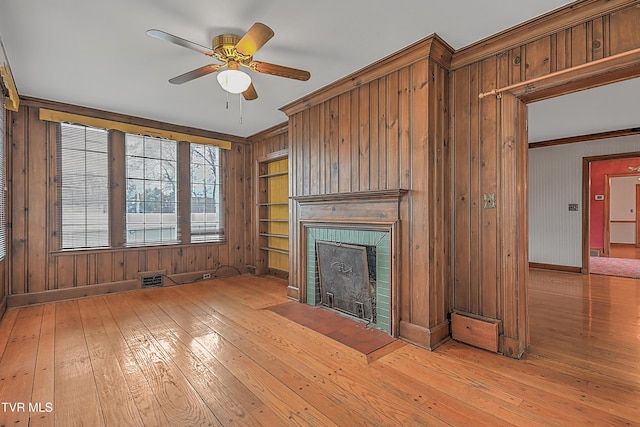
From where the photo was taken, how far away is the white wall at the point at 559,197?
579 cm

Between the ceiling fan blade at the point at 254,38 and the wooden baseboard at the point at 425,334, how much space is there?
2.56 metres

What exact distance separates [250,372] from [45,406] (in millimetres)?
1189

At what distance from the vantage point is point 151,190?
4.87m

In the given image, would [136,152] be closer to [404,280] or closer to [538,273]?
[404,280]

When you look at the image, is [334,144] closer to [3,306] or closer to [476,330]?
[476,330]

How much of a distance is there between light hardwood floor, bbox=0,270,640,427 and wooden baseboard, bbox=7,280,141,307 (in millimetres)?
455

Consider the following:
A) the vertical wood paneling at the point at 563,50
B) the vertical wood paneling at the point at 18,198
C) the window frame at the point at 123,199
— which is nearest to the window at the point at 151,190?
the window frame at the point at 123,199

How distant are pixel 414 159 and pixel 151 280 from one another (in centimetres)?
428

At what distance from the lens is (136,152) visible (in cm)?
473

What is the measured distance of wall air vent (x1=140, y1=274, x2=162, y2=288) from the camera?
4.79m

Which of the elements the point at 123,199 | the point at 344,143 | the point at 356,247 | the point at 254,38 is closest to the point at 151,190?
the point at 123,199

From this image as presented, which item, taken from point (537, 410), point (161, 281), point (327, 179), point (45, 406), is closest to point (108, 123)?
point (161, 281)

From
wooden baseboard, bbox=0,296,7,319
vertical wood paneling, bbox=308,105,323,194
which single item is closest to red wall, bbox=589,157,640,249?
vertical wood paneling, bbox=308,105,323,194

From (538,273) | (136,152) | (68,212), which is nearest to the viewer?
(68,212)
